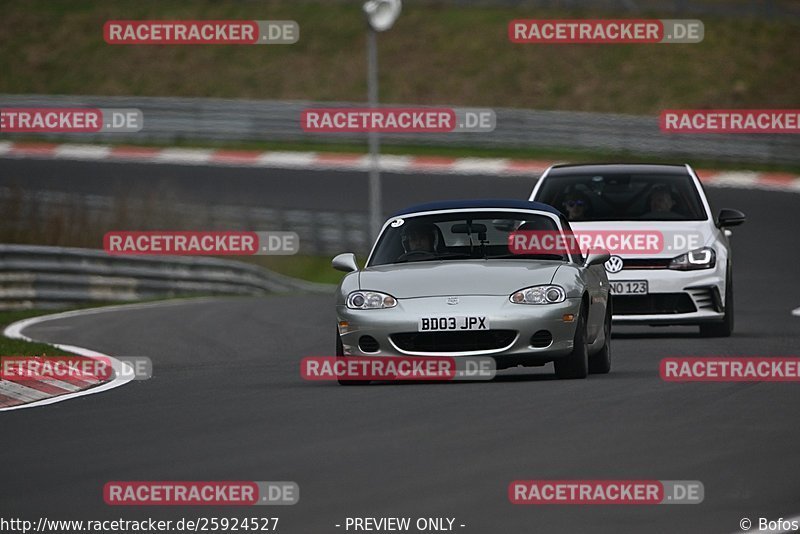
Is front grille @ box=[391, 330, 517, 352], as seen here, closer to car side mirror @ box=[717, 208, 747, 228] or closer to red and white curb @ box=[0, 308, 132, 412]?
red and white curb @ box=[0, 308, 132, 412]

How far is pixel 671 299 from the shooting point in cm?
1598

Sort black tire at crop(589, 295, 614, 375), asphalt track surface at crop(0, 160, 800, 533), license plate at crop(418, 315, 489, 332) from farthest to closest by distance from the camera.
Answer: black tire at crop(589, 295, 614, 375), license plate at crop(418, 315, 489, 332), asphalt track surface at crop(0, 160, 800, 533)

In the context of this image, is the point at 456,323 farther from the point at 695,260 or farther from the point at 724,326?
the point at 724,326

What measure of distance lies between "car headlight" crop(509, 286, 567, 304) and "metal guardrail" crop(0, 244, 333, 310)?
12.3 meters

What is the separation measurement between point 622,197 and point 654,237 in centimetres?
91
